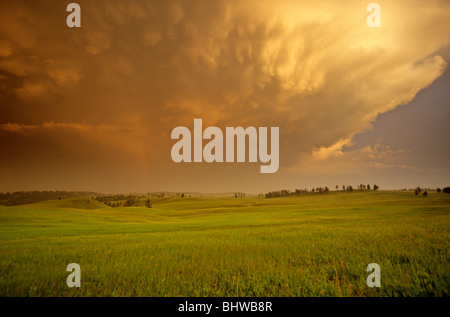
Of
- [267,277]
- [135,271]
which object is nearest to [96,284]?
[135,271]

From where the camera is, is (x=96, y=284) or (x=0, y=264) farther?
(x=0, y=264)

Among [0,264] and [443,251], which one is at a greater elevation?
[443,251]

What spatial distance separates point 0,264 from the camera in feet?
20.6
